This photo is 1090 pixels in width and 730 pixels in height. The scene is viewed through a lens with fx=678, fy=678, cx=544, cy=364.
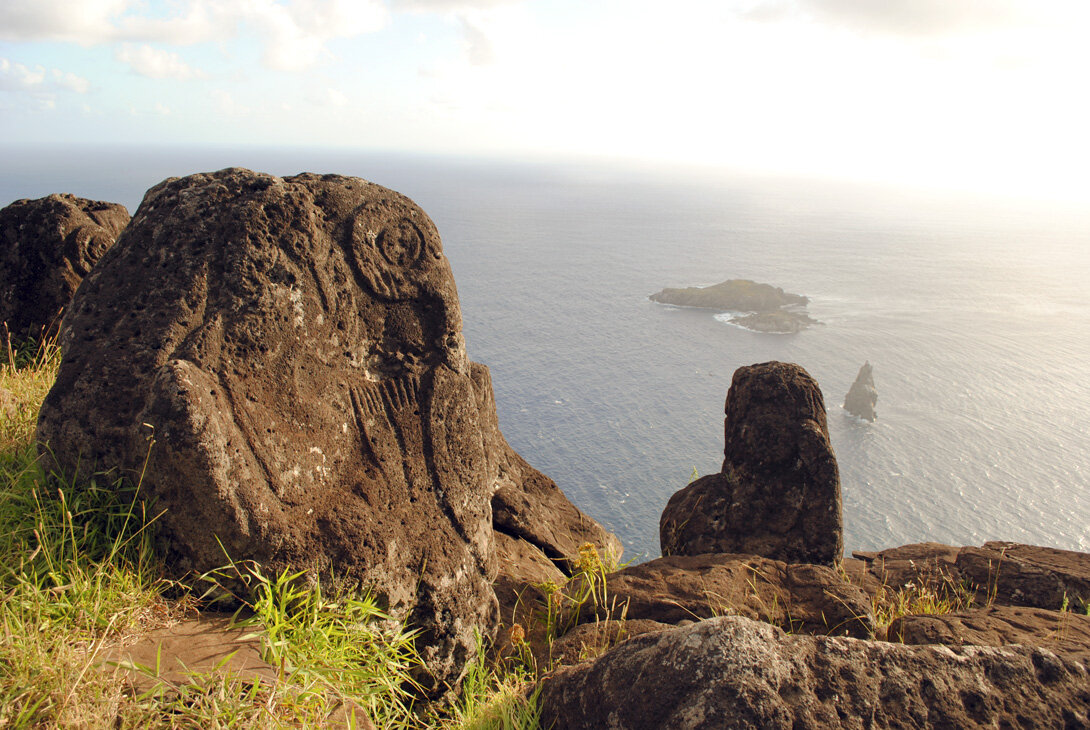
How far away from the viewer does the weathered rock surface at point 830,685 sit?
3.13 metres

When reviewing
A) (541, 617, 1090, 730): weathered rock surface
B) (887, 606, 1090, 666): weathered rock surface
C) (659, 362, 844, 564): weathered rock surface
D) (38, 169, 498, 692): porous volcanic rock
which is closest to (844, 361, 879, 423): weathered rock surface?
(659, 362, 844, 564): weathered rock surface

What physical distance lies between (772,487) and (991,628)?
11.4ft

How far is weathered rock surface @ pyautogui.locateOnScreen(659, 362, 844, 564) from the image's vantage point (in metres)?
8.39

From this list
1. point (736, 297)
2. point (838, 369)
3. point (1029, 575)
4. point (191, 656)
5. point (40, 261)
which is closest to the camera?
point (191, 656)

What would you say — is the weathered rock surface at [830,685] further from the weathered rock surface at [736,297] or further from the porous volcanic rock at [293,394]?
the weathered rock surface at [736,297]

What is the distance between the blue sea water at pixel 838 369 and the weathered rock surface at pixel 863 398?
1.37m

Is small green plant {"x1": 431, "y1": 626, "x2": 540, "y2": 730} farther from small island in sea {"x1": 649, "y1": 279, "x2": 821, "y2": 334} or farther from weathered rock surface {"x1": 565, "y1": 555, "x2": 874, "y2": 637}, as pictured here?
small island in sea {"x1": 649, "y1": 279, "x2": 821, "y2": 334}

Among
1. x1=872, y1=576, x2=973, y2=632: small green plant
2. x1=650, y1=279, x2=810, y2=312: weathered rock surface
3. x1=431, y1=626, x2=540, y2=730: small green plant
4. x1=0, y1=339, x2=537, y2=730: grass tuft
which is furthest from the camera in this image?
x1=650, y1=279, x2=810, y2=312: weathered rock surface

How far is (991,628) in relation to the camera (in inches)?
204

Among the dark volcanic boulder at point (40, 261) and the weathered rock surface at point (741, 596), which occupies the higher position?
the dark volcanic boulder at point (40, 261)

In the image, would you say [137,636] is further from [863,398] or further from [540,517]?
[863,398]

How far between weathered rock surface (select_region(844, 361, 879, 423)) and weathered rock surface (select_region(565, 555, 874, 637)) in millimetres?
68336

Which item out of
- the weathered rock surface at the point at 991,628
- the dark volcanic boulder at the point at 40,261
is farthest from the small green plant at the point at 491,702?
the dark volcanic boulder at the point at 40,261

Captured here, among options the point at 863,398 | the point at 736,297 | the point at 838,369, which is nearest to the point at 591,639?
the point at 863,398
